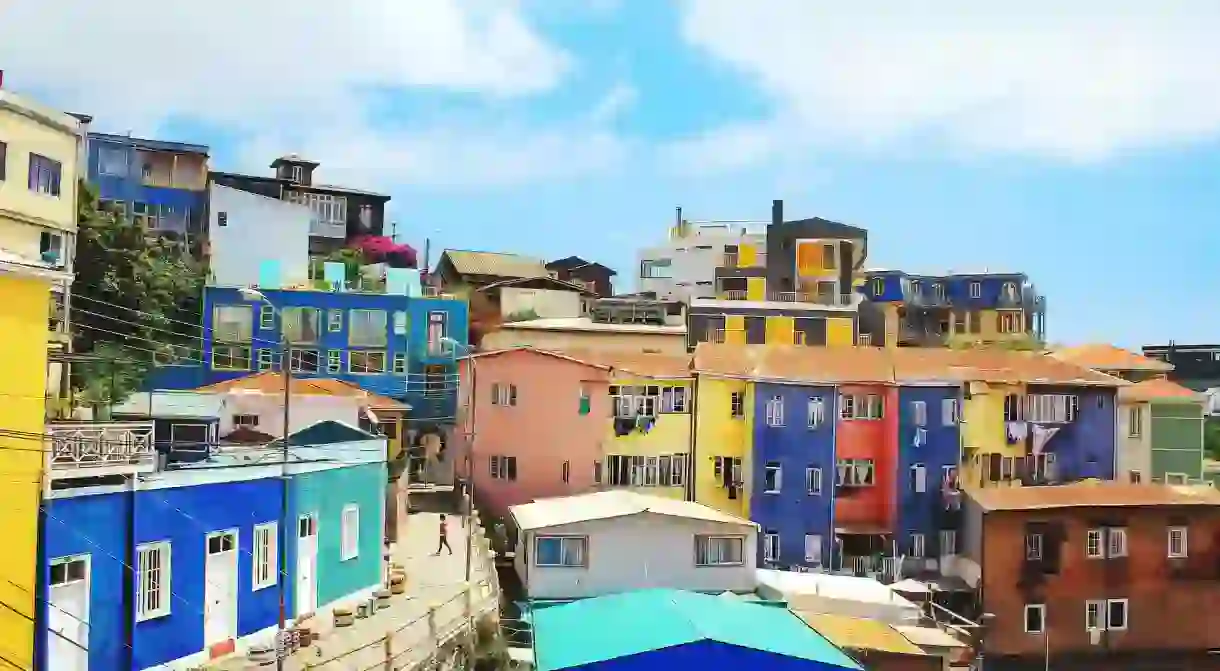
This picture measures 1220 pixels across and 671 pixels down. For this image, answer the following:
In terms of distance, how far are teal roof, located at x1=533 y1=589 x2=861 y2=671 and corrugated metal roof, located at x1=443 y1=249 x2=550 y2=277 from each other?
Result: 30381 millimetres

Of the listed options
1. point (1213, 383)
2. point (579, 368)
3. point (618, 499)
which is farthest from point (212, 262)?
point (1213, 383)

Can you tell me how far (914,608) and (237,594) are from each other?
Answer: 20175 mm

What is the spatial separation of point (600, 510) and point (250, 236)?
24360 millimetres

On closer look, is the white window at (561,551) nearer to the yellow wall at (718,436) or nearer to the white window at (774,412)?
the yellow wall at (718,436)

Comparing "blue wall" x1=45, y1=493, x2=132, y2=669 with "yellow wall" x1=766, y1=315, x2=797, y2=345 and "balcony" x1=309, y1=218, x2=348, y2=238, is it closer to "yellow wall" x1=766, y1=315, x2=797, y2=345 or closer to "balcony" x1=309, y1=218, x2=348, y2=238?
"yellow wall" x1=766, y1=315, x2=797, y2=345

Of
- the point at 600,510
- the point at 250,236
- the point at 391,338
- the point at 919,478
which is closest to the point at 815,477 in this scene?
the point at 919,478

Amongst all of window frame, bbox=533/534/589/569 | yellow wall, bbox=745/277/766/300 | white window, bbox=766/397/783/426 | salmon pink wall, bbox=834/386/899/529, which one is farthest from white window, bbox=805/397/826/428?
yellow wall, bbox=745/277/766/300

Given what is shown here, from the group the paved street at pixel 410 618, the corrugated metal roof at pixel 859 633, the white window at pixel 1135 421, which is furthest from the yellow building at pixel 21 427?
the white window at pixel 1135 421

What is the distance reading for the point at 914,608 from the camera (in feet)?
110

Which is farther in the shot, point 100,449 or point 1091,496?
point 1091,496

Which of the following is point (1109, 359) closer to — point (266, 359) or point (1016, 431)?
point (1016, 431)

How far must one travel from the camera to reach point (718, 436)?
136ft

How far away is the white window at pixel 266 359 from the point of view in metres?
46.4

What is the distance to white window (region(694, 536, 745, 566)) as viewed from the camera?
1297 inches
